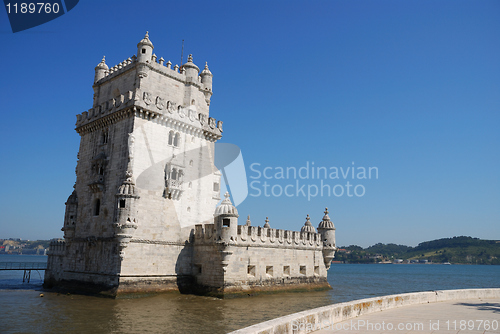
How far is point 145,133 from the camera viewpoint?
32.2m

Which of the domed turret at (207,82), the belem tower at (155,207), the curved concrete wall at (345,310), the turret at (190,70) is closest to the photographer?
the curved concrete wall at (345,310)

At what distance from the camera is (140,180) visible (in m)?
31.2

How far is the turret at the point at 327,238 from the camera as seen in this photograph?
138ft

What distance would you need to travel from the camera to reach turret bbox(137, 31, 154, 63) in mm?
33062

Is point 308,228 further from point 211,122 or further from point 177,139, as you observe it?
point 177,139

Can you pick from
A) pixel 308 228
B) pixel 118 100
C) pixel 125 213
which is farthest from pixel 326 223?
pixel 118 100

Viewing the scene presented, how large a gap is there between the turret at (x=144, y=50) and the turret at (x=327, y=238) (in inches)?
1008

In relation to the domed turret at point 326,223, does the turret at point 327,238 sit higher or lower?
lower

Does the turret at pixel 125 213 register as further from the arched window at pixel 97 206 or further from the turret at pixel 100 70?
the turret at pixel 100 70

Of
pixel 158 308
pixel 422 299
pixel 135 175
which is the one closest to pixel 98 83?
pixel 135 175

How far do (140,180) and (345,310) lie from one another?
22436 millimetres

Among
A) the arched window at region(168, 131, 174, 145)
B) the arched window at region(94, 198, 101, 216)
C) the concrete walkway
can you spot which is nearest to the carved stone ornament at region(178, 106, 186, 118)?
the arched window at region(168, 131, 174, 145)

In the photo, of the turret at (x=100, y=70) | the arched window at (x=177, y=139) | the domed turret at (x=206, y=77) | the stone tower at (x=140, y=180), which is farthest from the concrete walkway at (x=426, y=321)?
the turret at (x=100, y=70)

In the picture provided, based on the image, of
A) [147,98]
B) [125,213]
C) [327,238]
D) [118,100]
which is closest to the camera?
[125,213]
